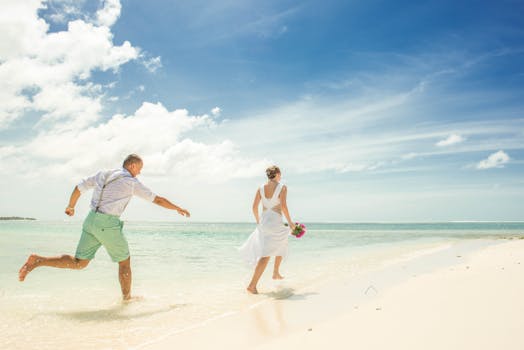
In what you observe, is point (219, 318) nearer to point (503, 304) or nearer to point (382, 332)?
point (382, 332)

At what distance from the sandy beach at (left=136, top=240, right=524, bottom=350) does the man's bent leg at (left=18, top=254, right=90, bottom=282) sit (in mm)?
2031

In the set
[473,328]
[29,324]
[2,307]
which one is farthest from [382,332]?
[2,307]

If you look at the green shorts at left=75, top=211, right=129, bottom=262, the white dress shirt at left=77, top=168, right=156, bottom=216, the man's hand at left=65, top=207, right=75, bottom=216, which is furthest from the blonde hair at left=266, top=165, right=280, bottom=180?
the man's hand at left=65, top=207, right=75, bottom=216

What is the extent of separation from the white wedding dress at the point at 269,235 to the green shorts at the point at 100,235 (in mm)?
2166

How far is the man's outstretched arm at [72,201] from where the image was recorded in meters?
5.01

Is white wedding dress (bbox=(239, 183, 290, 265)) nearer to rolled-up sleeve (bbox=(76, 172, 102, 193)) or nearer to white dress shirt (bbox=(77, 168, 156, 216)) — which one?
white dress shirt (bbox=(77, 168, 156, 216))

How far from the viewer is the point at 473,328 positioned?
3.17m

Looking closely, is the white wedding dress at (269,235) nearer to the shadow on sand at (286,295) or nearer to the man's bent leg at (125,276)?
the shadow on sand at (286,295)

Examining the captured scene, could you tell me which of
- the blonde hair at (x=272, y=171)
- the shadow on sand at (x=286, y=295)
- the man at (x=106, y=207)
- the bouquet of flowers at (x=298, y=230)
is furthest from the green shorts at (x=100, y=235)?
the bouquet of flowers at (x=298, y=230)

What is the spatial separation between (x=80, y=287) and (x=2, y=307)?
1573 mm

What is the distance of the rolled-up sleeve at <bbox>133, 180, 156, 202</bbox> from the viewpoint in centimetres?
502

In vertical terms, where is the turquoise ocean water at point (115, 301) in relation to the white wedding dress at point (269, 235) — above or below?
below

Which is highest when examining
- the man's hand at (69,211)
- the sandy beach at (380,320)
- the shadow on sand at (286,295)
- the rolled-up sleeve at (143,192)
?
the rolled-up sleeve at (143,192)

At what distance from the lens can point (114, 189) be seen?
499cm
